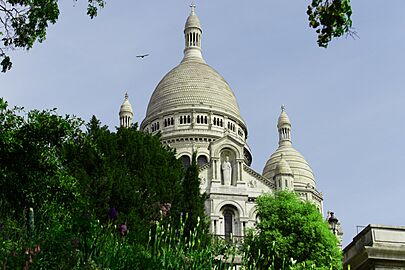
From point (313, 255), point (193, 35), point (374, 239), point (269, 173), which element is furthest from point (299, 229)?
point (193, 35)

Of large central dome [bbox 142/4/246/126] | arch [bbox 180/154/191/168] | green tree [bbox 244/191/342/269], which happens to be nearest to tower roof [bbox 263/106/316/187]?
large central dome [bbox 142/4/246/126]

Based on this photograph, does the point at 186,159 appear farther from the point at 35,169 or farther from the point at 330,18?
the point at 330,18

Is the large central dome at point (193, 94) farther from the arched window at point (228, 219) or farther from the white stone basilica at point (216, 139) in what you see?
the arched window at point (228, 219)

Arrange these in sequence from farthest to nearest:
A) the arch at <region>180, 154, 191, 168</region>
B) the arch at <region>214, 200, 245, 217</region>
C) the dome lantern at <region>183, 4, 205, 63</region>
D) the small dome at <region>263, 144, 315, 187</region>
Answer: the dome lantern at <region>183, 4, 205, 63</region> < the small dome at <region>263, 144, 315, 187</region> < the arch at <region>180, 154, 191, 168</region> < the arch at <region>214, 200, 245, 217</region>

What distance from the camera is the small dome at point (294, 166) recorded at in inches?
3291

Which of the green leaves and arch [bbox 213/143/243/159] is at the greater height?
arch [bbox 213/143/243/159]

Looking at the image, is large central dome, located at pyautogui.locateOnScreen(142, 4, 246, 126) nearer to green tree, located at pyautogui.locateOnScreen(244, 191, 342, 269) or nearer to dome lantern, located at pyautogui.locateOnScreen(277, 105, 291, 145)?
dome lantern, located at pyautogui.locateOnScreen(277, 105, 291, 145)

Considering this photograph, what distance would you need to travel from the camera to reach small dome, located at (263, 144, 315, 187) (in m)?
83.6

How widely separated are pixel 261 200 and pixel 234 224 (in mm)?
25746

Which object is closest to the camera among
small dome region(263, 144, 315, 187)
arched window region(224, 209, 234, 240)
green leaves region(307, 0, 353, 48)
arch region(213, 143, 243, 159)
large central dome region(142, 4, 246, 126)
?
green leaves region(307, 0, 353, 48)

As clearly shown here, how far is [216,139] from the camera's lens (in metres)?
80.4

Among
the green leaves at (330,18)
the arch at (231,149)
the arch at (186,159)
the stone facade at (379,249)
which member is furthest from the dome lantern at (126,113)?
the green leaves at (330,18)

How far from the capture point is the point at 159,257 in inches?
656

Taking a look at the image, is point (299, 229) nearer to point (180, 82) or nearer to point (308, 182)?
point (308, 182)
